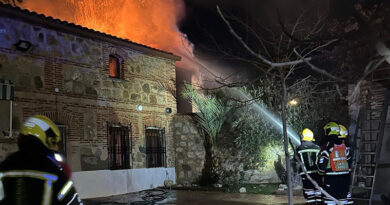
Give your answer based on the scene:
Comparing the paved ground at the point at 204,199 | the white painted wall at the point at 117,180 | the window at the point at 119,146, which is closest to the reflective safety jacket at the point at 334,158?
the paved ground at the point at 204,199

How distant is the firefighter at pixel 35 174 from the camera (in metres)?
3.33

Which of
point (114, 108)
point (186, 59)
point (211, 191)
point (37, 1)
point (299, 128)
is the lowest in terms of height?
point (211, 191)

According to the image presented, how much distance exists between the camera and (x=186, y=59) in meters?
20.2

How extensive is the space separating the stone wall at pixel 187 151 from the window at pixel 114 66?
10.7 feet

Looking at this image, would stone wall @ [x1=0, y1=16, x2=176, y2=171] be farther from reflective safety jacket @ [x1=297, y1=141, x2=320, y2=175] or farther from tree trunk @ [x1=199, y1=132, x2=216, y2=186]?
reflective safety jacket @ [x1=297, y1=141, x2=320, y2=175]

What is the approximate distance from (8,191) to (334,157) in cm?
539

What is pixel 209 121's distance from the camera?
1469 centimetres

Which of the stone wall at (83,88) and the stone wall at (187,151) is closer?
the stone wall at (83,88)

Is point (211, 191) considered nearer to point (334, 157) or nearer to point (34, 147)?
point (334, 157)

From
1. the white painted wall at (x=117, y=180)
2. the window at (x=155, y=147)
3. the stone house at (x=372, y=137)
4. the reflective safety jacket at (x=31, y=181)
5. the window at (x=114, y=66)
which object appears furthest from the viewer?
the window at (x=155, y=147)

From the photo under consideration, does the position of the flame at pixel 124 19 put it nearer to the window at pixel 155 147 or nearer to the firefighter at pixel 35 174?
the window at pixel 155 147

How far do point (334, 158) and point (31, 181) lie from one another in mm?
Answer: 5253

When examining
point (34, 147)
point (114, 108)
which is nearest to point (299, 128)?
point (114, 108)

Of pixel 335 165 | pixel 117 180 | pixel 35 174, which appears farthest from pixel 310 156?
pixel 117 180
